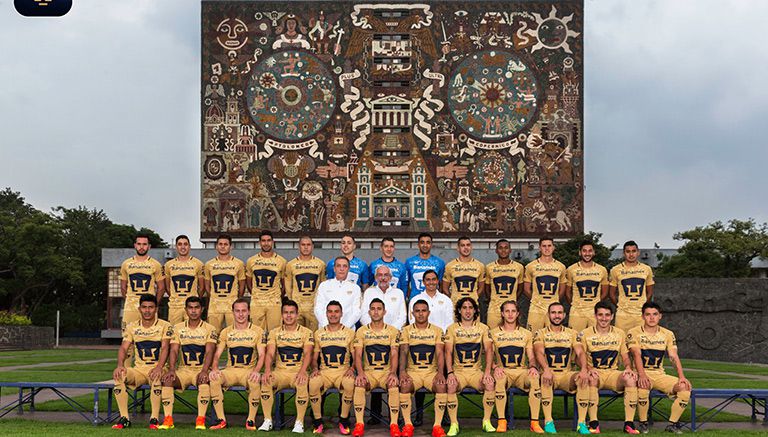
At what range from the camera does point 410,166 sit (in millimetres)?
43938

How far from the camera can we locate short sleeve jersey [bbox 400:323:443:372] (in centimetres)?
1045

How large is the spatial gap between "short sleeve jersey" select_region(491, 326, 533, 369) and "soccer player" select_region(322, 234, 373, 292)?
234cm

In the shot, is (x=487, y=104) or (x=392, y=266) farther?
(x=487, y=104)

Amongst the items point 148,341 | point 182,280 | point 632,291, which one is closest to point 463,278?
point 632,291

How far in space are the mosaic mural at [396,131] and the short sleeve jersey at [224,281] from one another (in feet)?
104

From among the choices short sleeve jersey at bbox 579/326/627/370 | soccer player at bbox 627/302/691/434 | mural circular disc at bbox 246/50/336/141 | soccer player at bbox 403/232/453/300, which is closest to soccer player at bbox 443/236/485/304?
soccer player at bbox 403/232/453/300

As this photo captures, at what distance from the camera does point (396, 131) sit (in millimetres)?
44344

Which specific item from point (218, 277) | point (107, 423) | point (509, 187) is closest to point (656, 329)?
point (218, 277)

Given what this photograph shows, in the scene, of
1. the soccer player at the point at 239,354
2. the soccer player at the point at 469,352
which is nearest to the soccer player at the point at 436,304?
the soccer player at the point at 469,352

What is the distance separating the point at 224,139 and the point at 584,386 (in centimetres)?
3618

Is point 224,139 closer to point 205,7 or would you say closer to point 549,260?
point 205,7

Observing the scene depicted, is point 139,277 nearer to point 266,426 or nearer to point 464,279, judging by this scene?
point 266,426

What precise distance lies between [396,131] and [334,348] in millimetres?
34431

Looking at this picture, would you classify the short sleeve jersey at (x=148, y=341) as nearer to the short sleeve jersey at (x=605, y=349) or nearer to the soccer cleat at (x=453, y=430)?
the soccer cleat at (x=453, y=430)
